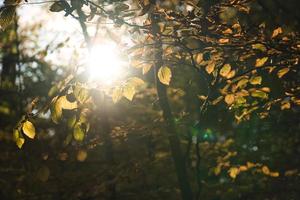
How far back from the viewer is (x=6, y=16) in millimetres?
1956

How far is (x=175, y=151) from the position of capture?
488 cm

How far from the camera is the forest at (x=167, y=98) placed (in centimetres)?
218

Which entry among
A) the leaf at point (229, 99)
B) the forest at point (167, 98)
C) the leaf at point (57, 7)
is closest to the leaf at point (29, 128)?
the forest at point (167, 98)

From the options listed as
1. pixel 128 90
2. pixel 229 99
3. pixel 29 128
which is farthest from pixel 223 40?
pixel 29 128

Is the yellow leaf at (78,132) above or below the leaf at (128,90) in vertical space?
below

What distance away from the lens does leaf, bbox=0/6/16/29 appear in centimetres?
194

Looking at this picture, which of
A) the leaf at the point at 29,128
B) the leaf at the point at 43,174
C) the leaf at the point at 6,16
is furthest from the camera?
the leaf at the point at 43,174

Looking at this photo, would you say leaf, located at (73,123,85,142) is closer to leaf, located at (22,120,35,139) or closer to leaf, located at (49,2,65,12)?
leaf, located at (22,120,35,139)

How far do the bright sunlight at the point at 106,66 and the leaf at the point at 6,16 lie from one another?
1.72ft

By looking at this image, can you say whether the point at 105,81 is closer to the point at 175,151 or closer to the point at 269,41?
the point at 269,41

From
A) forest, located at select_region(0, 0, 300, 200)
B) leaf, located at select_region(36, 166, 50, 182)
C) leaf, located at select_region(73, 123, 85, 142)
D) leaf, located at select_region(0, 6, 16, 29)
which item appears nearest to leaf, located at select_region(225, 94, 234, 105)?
forest, located at select_region(0, 0, 300, 200)

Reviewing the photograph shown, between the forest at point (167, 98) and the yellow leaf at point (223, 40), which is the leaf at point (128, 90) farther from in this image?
the yellow leaf at point (223, 40)

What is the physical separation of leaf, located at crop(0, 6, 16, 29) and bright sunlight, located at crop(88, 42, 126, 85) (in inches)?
20.7

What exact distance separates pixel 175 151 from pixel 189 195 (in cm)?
62
